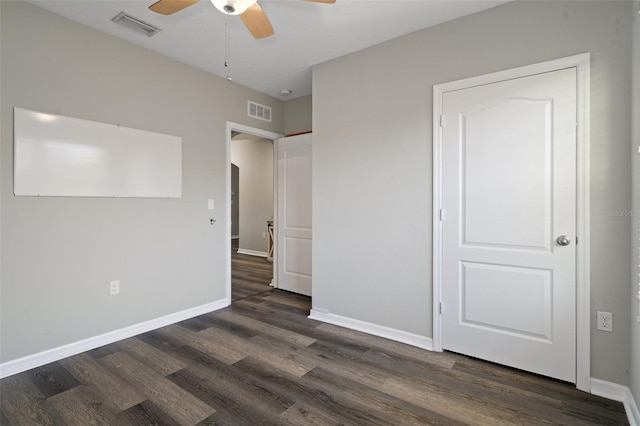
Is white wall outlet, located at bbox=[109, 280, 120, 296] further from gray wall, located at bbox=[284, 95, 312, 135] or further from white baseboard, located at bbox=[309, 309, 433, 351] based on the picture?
→ gray wall, located at bbox=[284, 95, 312, 135]

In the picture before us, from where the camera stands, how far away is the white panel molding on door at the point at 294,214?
4066mm

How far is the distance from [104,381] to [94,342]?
658 millimetres

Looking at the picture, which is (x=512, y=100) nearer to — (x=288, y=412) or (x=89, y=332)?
(x=288, y=412)

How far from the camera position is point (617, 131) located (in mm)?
1910

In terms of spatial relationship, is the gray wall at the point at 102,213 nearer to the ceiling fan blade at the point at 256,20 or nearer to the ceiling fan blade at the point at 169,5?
the ceiling fan blade at the point at 169,5

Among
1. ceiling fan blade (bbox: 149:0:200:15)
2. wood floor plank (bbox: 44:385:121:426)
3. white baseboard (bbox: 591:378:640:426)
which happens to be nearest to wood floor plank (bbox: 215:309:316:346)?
wood floor plank (bbox: 44:385:121:426)

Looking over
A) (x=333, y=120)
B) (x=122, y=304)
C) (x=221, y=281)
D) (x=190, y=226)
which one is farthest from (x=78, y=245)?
(x=333, y=120)

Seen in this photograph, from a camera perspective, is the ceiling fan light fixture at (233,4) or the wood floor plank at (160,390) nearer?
the ceiling fan light fixture at (233,4)

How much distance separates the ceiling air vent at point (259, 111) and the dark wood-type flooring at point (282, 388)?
8.92 ft

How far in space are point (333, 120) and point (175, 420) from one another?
276 cm

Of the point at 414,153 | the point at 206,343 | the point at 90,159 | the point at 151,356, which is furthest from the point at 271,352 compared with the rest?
the point at 90,159

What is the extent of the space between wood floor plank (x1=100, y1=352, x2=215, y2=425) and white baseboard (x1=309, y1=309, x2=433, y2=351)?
5.11 ft

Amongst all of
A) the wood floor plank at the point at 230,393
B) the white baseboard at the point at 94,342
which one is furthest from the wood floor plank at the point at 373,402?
the white baseboard at the point at 94,342

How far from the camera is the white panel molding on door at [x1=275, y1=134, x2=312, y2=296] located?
4.07 m
